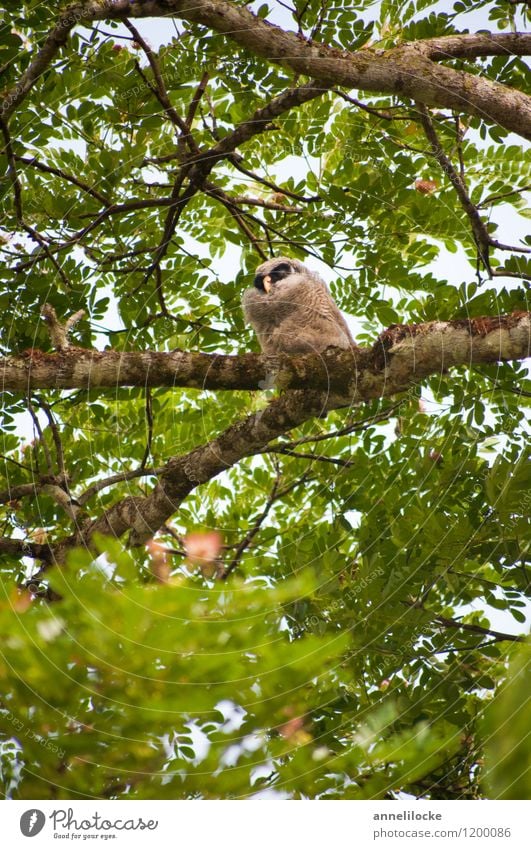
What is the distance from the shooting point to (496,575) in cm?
268

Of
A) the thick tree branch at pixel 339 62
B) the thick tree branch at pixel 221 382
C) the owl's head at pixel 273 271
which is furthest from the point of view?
the owl's head at pixel 273 271

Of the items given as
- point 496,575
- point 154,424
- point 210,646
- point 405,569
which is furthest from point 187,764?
point 154,424

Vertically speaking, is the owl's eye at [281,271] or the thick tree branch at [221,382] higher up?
the owl's eye at [281,271]

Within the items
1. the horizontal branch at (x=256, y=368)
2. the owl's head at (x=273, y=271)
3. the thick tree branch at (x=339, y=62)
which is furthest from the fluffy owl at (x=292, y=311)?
the thick tree branch at (x=339, y=62)

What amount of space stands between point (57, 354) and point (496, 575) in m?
1.86

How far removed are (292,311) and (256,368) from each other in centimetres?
73

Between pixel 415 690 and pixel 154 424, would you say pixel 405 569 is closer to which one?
pixel 415 690

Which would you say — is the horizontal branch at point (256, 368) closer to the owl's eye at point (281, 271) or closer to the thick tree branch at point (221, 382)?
the thick tree branch at point (221, 382)

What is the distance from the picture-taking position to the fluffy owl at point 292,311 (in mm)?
3422

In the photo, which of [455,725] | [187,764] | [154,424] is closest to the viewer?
[187,764]
